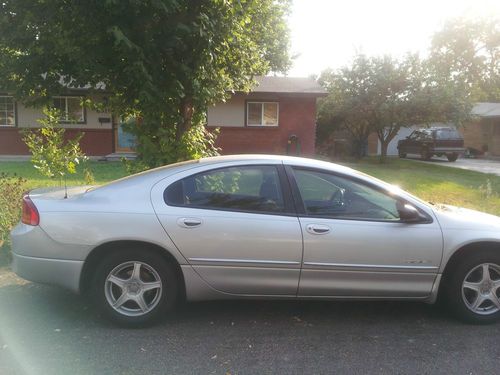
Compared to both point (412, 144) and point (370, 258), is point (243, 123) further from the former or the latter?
point (370, 258)

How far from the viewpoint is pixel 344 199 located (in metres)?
4.33

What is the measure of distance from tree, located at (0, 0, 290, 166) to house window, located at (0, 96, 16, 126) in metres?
13.0

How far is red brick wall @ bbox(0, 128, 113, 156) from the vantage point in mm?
18672

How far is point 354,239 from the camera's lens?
404 cm

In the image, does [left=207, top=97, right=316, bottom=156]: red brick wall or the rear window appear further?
the rear window

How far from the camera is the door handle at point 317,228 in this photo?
402 cm

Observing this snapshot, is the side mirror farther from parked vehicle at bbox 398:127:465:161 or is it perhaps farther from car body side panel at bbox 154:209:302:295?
parked vehicle at bbox 398:127:465:161

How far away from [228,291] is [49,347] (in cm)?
147

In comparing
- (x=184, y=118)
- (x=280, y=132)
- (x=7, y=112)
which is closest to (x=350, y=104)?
(x=280, y=132)

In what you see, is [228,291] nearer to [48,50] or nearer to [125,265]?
[125,265]

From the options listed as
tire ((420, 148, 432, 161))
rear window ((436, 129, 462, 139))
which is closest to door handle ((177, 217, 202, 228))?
rear window ((436, 129, 462, 139))

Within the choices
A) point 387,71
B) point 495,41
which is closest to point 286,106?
point 387,71

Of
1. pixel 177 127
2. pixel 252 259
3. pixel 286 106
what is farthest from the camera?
pixel 286 106

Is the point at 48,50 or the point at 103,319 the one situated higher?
the point at 48,50
